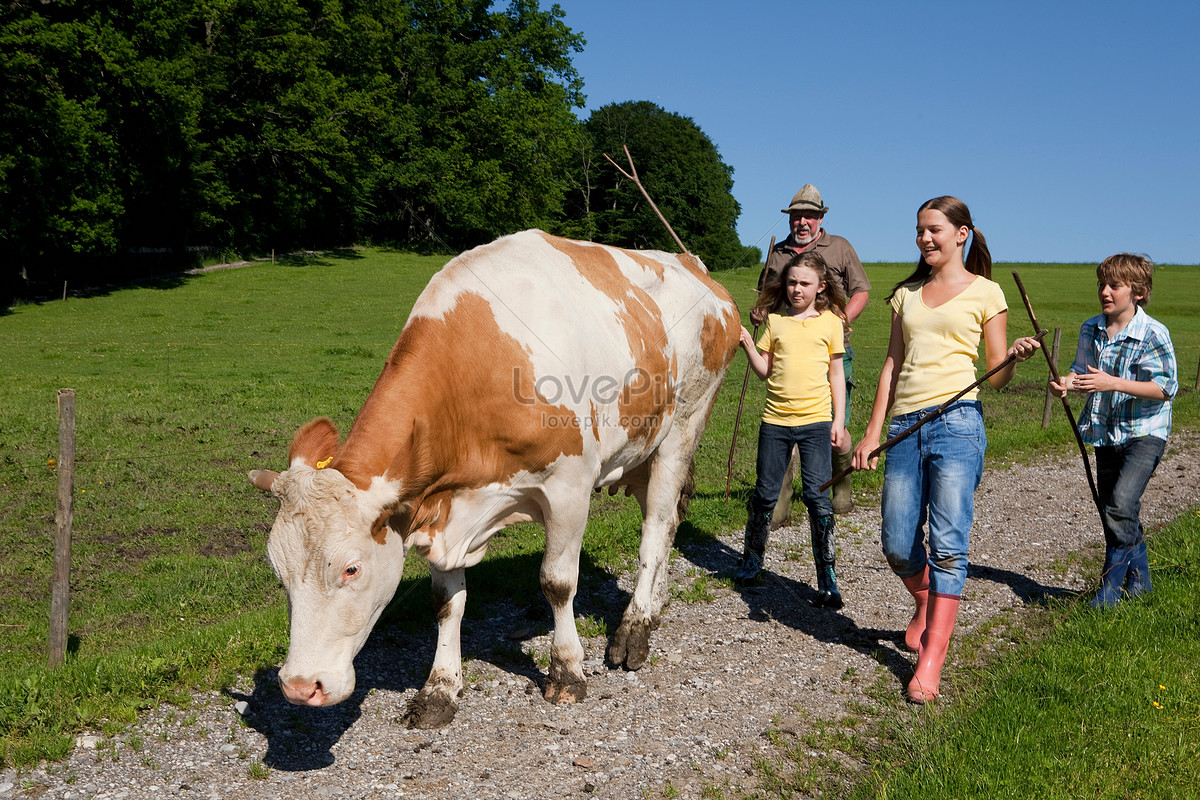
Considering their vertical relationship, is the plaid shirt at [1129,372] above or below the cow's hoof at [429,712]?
above

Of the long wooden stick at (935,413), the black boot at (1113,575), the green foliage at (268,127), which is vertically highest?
the green foliage at (268,127)

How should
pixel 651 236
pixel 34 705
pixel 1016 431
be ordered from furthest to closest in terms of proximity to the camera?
pixel 651 236
pixel 1016 431
pixel 34 705

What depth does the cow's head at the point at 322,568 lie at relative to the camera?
11.8 ft

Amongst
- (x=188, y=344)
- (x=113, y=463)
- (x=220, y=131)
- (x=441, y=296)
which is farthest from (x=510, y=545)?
(x=220, y=131)

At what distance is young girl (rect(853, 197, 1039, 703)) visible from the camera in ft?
15.5

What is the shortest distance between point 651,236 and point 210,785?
2417 inches

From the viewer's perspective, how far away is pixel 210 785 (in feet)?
12.6

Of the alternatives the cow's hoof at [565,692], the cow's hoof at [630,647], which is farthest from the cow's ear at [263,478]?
the cow's hoof at [630,647]

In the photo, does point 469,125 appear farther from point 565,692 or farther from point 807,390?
point 565,692

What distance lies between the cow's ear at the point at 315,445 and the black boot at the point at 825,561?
144 inches

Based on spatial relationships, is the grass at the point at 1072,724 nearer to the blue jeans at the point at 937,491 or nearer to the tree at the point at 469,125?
the blue jeans at the point at 937,491

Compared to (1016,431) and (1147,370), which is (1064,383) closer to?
(1147,370)

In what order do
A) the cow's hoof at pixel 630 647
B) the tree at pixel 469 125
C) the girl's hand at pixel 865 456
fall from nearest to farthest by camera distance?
the girl's hand at pixel 865 456 < the cow's hoof at pixel 630 647 < the tree at pixel 469 125

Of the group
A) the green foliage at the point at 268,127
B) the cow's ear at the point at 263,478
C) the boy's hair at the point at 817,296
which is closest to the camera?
the cow's ear at the point at 263,478
